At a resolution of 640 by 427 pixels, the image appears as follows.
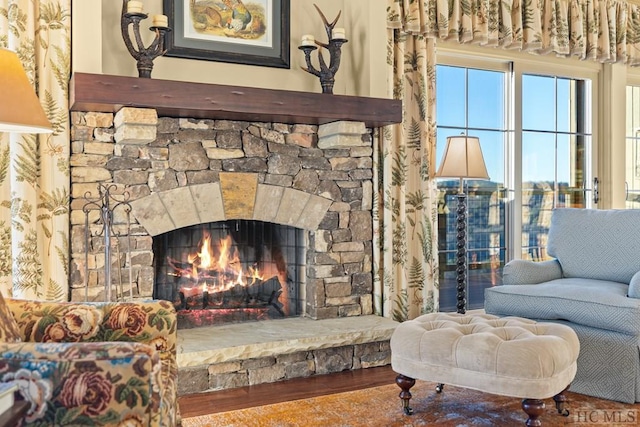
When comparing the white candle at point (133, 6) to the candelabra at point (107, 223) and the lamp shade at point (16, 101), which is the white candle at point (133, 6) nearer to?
the candelabra at point (107, 223)

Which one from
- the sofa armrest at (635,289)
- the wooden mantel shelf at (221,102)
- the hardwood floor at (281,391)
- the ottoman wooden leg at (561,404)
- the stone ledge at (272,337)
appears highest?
the wooden mantel shelf at (221,102)

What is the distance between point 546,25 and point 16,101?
408cm

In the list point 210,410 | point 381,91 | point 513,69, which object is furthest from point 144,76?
point 513,69

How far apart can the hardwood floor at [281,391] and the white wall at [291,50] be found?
1.74 meters

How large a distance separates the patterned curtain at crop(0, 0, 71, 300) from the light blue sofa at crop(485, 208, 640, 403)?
2.42m

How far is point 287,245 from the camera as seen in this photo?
160 inches

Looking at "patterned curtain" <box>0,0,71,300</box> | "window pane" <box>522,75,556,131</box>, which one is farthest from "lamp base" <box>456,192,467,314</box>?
"patterned curtain" <box>0,0,71,300</box>

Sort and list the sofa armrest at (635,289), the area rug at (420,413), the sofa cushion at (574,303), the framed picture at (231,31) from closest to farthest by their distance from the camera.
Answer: the area rug at (420,413) → the sofa cushion at (574,303) → the sofa armrest at (635,289) → the framed picture at (231,31)

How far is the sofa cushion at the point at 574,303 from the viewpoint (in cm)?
299

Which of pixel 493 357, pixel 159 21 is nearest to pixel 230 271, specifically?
pixel 159 21

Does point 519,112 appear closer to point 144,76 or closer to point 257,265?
point 257,265

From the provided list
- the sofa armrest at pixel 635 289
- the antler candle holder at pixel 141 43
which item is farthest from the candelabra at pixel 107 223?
the sofa armrest at pixel 635 289

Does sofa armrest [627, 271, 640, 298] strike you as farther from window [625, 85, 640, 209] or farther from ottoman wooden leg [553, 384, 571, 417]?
window [625, 85, 640, 209]

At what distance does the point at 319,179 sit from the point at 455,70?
1600 millimetres
